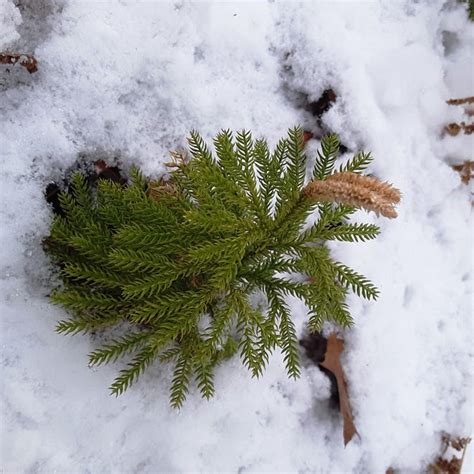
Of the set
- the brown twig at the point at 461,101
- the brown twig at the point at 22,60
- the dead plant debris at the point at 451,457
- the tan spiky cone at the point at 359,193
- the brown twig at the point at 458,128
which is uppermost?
the brown twig at the point at 461,101

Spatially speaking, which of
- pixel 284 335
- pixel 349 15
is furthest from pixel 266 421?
pixel 349 15

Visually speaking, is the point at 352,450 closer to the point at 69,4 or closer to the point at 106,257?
the point at 106,257

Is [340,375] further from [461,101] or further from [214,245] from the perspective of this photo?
[461,101]

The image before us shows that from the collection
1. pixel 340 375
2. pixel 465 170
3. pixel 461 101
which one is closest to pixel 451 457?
pixel 340 375

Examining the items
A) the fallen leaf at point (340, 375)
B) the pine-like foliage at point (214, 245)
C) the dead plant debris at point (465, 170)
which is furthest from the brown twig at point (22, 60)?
the dead plant debris at point (465, 170)

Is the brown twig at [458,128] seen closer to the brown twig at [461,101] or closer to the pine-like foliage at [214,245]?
the brown twig at [461,101]

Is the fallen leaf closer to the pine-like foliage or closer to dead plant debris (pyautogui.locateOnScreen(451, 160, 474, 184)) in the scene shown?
the pine-like foliage
